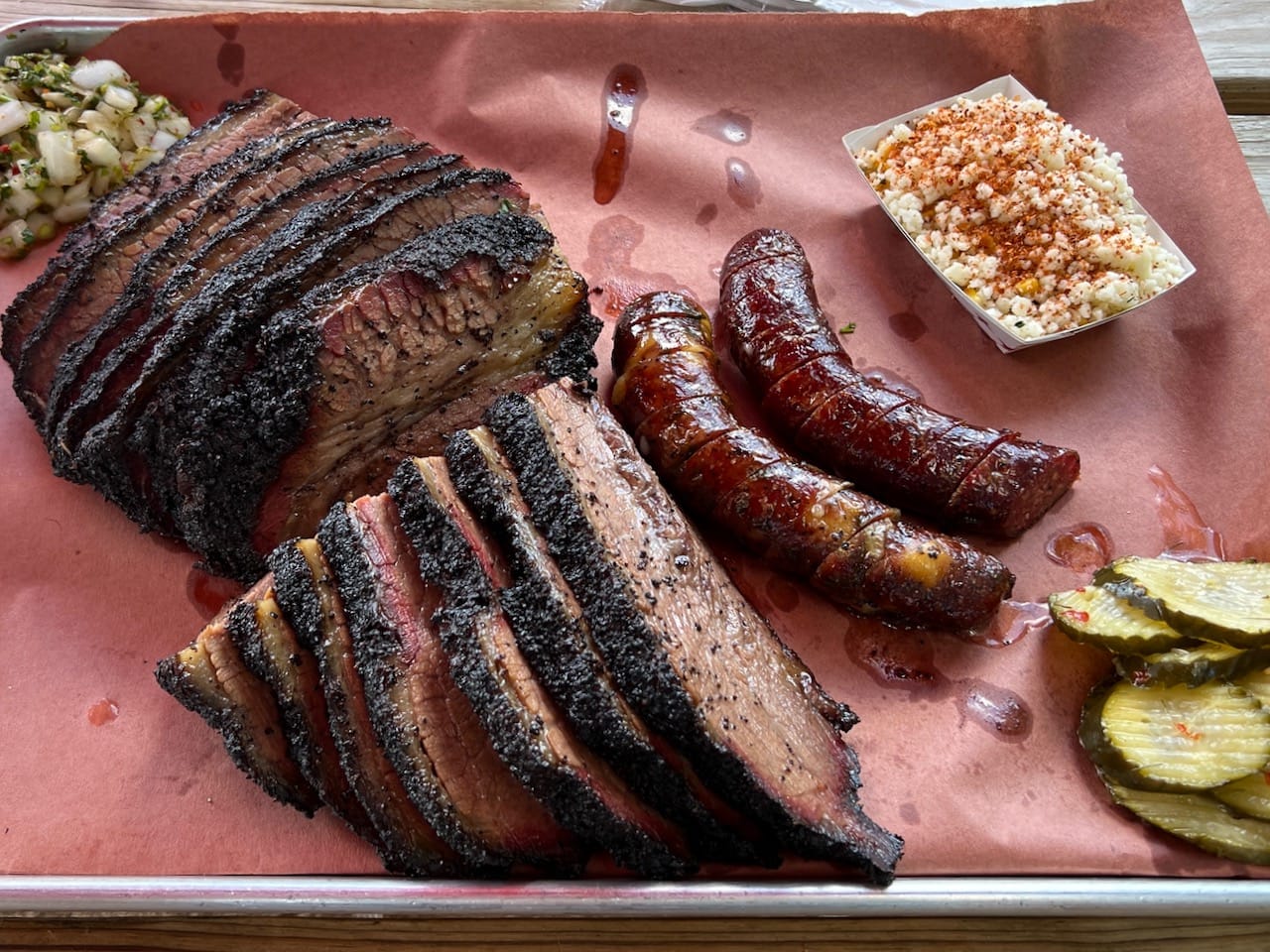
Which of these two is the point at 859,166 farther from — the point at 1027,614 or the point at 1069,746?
the point at 1069,746

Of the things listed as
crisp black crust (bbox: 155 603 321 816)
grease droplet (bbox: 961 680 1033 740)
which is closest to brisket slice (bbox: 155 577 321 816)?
crisp black crust (bbox: 155 603 321 816)

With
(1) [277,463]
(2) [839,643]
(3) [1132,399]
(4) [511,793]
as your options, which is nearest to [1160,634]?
(2) [839,643]

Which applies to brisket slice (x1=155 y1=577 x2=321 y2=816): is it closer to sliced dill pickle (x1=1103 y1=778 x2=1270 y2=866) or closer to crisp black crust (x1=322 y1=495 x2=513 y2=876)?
crisp black crust (x1=322 y1=495 x2=513 y2=876)

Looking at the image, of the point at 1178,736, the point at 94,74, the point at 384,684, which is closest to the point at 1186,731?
the point at 1178,736

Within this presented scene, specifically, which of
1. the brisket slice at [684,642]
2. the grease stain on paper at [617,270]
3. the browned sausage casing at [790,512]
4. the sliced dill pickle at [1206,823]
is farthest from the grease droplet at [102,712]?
the sliced dill pickle at [1206,823]

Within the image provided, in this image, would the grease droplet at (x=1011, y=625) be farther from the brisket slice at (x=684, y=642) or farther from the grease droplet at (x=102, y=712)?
the grease droplet at (x=102, y=712)

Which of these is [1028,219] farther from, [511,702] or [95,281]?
[95,281]

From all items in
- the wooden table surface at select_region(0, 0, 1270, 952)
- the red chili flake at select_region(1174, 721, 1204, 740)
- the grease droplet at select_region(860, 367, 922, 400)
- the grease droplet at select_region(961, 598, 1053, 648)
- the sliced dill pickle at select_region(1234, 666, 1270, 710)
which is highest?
the grease droplet at select_region(860, 367, 922, 400)
